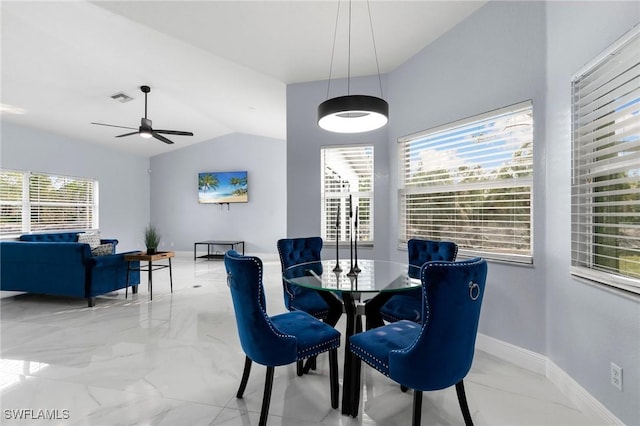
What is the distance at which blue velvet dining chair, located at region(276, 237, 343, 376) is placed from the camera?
232 centimetres

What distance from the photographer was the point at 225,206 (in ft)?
26.5

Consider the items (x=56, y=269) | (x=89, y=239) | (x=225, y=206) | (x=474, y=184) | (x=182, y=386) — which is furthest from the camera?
(x=225, y=206)

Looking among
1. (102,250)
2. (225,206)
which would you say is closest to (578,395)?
(102,250)

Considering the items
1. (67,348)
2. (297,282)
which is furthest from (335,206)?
(67,348)

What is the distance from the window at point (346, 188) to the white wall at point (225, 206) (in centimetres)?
386

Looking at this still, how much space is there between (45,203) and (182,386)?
6022 millimetres

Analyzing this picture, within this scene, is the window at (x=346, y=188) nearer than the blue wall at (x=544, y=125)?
No

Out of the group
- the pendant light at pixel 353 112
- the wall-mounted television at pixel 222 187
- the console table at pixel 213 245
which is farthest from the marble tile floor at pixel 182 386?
the wall-mounted television at pixel 222 187

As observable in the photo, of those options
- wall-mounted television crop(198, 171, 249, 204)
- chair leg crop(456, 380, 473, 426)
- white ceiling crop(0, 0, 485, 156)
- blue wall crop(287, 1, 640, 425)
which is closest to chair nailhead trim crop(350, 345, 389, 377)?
chair leg crop(456, 380, 473, 426)

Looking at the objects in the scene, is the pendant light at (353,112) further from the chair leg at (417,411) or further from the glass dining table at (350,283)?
the chair leg at (417,411)

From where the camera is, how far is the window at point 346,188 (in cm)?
386

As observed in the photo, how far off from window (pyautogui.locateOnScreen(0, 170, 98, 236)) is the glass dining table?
5.99 meters

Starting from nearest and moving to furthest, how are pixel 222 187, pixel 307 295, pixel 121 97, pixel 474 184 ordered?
pixel 307 295
pixel 474 184
pixel 121 97
pixel 222 187

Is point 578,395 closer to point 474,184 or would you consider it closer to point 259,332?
point 474,184
